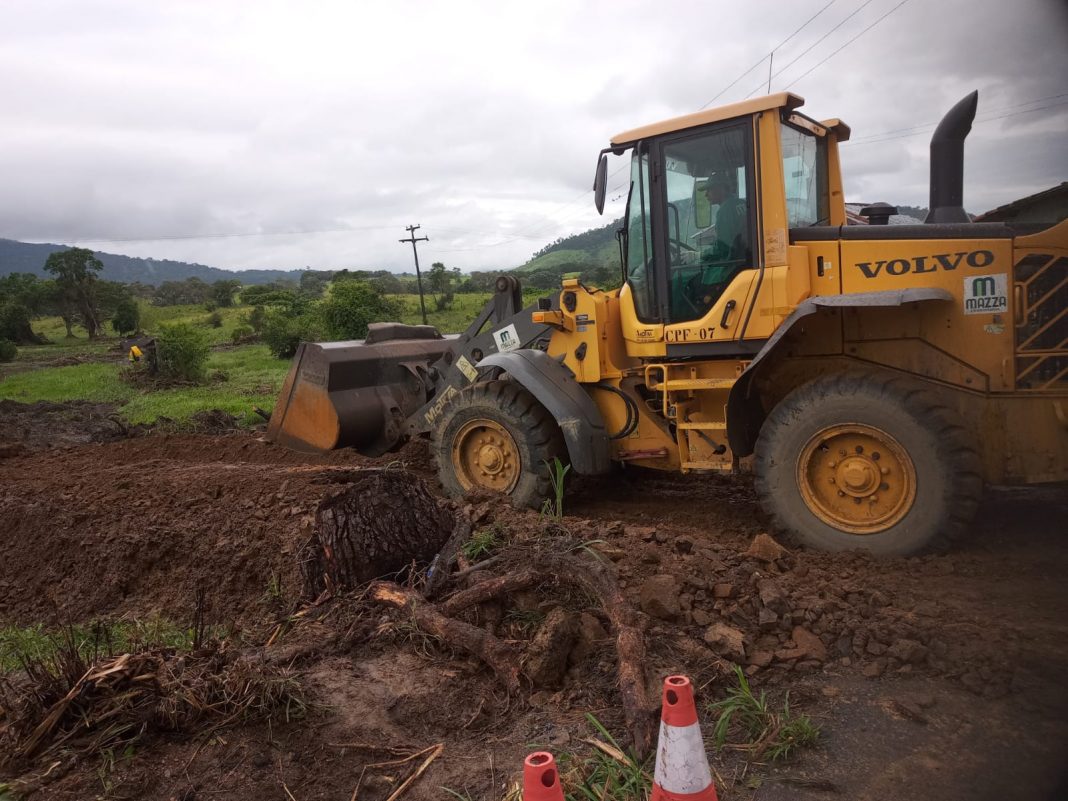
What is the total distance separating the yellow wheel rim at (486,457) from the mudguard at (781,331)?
1798mm

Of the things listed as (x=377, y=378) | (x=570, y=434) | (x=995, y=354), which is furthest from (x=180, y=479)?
(x=995, y=354)

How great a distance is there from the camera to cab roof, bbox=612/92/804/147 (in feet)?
16.7

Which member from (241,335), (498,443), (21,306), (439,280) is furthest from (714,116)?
(439,280)

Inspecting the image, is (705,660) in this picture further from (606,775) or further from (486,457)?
(486,457)

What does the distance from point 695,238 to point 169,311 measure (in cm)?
4150

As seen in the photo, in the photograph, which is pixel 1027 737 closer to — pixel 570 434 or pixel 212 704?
pixel 212 704

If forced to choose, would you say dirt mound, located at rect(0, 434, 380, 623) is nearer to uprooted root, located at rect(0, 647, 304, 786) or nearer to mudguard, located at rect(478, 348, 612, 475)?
uprooted root, located at rect(0, 647, 304, 786)

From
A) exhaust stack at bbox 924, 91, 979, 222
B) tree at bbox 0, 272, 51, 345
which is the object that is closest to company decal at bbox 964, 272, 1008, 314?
exhaust stack at bbox 924, 91, 979, 222

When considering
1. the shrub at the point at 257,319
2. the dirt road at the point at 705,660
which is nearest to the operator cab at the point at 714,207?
the dirt road at the point at 705,660

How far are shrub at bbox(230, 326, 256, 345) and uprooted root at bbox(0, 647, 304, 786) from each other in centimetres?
2677

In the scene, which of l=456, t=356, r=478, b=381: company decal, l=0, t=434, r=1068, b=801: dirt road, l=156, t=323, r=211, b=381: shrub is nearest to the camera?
l=0, t=434, r=1068, b=801: dirt road

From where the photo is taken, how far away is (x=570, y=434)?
584 cm

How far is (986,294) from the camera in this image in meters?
4.49

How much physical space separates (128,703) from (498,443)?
3.67m
